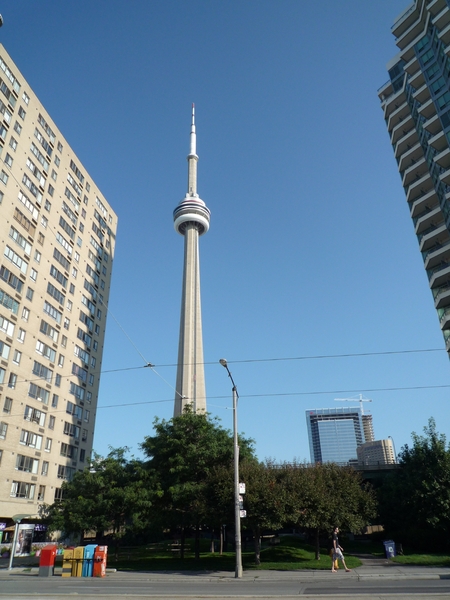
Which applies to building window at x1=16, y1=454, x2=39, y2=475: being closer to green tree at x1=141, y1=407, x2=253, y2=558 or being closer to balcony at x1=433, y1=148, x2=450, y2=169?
green tree at x1=141, y1=407, x2=253, y2=558

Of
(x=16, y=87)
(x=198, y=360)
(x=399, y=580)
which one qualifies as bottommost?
(x=399, y=580)

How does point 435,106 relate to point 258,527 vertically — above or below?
above

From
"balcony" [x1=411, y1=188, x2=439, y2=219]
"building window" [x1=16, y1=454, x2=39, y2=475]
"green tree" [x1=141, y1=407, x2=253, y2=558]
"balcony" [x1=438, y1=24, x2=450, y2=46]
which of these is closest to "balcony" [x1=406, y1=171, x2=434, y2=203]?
"balcony" [x1=411, y1=188, x2=439, y2=219]

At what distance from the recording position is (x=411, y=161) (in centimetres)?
6094

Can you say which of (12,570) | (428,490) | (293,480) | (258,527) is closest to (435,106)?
(428,490)

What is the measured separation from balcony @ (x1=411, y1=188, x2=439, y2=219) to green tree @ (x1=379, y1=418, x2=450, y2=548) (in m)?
29.8

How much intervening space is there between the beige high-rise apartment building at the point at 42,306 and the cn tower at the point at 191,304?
33.5 meters

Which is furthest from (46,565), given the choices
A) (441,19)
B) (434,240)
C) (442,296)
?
(441,19)

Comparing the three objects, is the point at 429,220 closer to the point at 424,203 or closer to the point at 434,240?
the point at 424,203

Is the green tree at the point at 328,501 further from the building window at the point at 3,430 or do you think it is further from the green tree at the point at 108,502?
the building window at the point at 3,430

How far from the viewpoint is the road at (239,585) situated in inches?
605

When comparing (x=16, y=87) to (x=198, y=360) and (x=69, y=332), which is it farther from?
(x=198, y=360)

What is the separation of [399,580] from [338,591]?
530 cm

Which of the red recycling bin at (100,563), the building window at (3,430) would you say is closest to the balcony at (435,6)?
the red recycling bin at (100,563)
